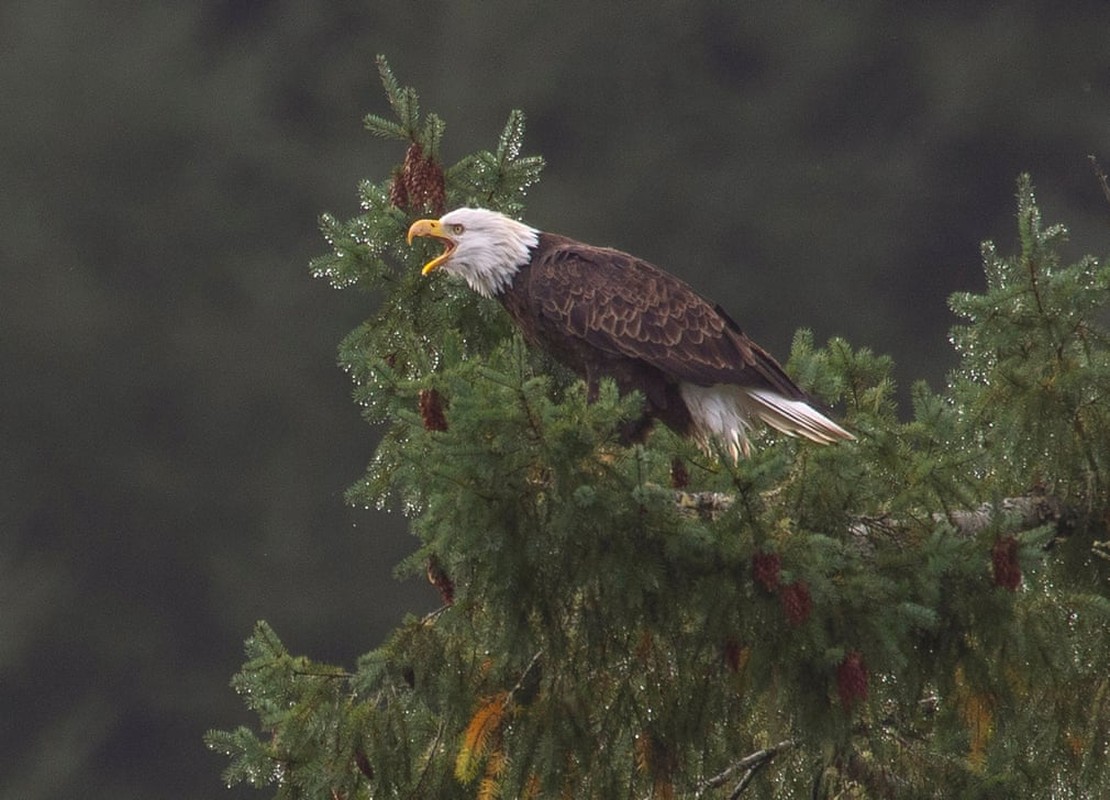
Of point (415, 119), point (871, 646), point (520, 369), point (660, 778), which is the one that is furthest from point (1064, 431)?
point (415, 119)

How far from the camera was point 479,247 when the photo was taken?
6.32 m

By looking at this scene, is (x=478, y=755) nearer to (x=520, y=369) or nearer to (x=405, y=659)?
(x=405, y=659)

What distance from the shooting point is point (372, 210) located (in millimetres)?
6641

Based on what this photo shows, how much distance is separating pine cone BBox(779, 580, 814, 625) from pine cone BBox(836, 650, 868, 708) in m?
0.21

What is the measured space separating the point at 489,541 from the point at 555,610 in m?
0.49

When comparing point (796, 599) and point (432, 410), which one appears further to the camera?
point (432, 410)

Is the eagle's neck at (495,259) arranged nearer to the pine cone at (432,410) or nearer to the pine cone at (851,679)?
the pine cone at (432,410)

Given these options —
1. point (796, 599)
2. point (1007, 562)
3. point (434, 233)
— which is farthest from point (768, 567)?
point (434, 233)

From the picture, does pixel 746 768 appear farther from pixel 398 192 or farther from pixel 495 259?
pixel 398 192

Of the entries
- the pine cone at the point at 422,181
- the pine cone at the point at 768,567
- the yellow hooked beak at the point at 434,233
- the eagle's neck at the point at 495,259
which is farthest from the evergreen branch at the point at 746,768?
the pine cone at the point at 422,181

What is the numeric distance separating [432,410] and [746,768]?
1.83m

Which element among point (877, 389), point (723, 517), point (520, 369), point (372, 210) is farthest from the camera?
point (372, 210)

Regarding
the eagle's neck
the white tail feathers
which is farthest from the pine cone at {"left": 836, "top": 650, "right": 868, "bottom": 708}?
the eagle's neck

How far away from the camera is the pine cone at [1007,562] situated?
463 cm
